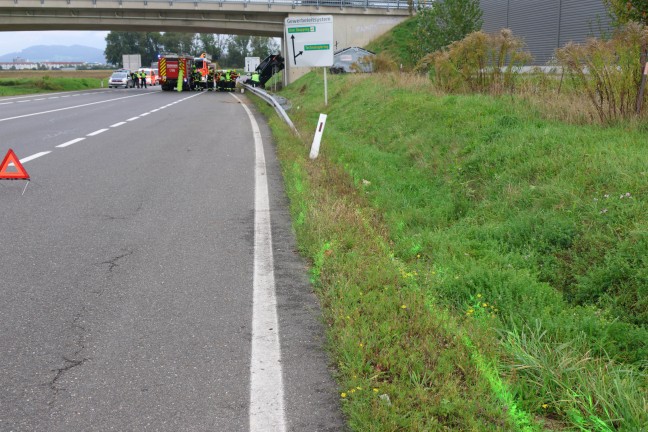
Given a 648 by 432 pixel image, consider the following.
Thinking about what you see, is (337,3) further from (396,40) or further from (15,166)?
(15,166)

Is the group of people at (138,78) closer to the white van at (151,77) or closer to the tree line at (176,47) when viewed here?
the white van at (151,77)

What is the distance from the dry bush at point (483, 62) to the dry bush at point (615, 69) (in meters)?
3.48

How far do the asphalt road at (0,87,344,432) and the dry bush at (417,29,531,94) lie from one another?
6168mm

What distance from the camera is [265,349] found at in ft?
12.8

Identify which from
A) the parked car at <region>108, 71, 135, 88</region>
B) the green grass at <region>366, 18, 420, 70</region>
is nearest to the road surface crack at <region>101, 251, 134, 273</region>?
the green grass at <region>366, 18, 420, 70</region>

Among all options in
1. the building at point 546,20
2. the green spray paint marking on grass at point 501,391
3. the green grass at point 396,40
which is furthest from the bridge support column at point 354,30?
the green spray paint marking on grass at point 501,391

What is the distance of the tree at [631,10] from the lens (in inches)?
386

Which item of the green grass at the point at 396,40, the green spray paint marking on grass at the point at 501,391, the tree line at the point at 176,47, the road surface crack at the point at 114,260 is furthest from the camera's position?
the tree line at the point at 176,47

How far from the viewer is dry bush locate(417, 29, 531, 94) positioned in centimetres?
1292

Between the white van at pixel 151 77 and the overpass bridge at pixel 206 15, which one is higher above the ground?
the overpass bridge at pixel 206 15

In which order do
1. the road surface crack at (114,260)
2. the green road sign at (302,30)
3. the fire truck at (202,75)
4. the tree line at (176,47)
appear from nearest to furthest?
the road surface crack at (114,260)
the green road sign at (302,30)
the fire truck at (202,75)
the tree line at (176,47)

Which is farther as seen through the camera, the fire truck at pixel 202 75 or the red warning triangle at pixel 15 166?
the fire truck at pixel 202 75

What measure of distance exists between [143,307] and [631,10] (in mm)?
9278

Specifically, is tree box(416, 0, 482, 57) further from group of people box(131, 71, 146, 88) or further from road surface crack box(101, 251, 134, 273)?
group of people box(131, 71, 146, 88)
